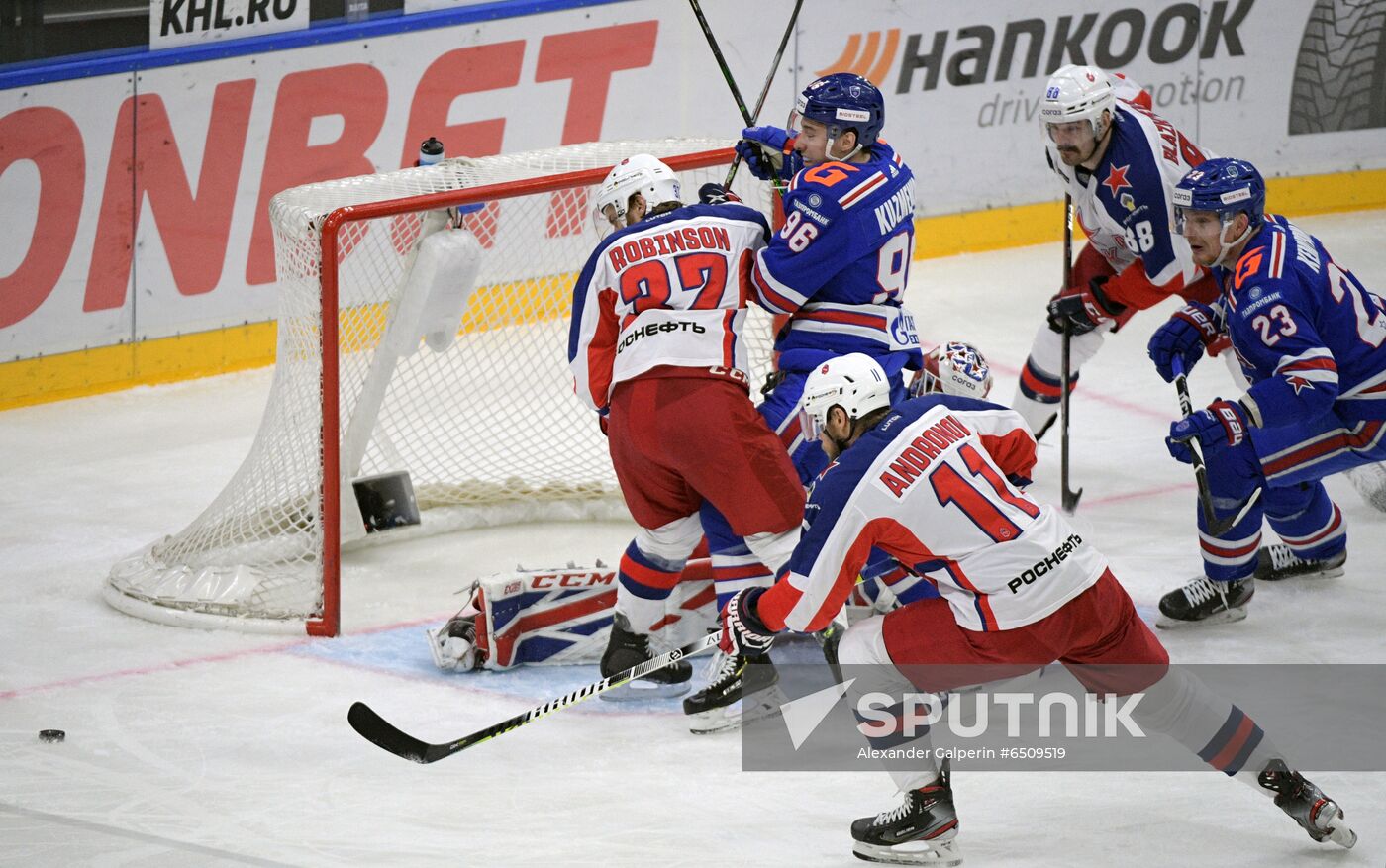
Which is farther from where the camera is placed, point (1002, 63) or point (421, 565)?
point (1002, 63)

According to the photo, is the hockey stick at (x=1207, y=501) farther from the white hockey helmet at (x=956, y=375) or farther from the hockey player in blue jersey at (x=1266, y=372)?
the white hockey helmet at (x=956, y=375)

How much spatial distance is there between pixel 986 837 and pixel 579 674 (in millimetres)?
1248

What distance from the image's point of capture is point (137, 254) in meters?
6.63

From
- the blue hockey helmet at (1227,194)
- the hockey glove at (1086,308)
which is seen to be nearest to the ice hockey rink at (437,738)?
the hockey glove at (1086,308)

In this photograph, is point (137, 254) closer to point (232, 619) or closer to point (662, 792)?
point (232, 619)

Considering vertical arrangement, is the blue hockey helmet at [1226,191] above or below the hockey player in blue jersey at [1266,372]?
above

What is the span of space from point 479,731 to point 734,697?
67cm

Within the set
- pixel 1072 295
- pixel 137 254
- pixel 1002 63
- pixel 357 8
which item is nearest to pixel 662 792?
pixel 1072 295

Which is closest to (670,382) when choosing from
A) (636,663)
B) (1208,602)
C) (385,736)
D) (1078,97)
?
(636,663)

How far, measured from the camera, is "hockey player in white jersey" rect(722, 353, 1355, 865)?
341 centimetres

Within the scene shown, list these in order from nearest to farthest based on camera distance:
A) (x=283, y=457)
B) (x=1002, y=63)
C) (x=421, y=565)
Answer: (x=283, y=457), (x=421, y=565), (x=1002, y=63)

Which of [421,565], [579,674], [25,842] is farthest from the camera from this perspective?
[421,565]

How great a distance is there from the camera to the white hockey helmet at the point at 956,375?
4.87m

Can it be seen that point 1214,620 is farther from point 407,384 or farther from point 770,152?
point 407,384
